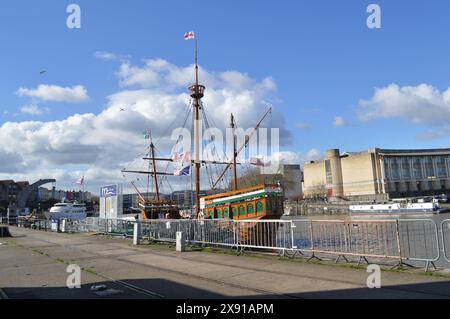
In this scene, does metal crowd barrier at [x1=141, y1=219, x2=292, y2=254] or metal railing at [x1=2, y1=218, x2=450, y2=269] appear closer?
metal railing at [x1=2, y1=218, x2=450, y2=269]

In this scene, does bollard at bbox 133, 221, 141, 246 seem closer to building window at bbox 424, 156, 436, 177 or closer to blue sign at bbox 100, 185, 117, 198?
blue sign at bbox 100, 185, 117, 198

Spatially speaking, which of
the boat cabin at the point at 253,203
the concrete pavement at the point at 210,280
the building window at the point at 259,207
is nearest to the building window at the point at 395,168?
the boat cabin at the point at 253,203

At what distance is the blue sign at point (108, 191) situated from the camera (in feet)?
110

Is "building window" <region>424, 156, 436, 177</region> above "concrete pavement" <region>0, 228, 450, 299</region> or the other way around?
above

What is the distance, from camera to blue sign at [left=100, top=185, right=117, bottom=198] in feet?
110

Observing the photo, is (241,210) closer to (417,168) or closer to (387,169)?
(387,169)

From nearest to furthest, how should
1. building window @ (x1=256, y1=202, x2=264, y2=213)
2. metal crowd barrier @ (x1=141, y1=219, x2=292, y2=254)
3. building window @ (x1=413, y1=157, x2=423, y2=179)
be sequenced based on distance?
metal crowd barrier @ (x1=141, y1=219, x2=292, y2=254) → building window @ (x1=256, y1=202, x2=264, y2=213) → building window @ (x1=413, y1=157, x2=423, y2=179)

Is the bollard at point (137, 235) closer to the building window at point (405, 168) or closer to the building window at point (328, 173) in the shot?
the building window at point (405, 168)

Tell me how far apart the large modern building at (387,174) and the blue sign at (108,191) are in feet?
329

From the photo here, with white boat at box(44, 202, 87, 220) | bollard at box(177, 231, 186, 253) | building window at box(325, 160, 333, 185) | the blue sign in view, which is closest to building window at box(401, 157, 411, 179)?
building window at box(325, 160, 333, 185)

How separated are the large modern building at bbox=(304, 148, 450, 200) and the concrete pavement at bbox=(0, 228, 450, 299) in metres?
115
